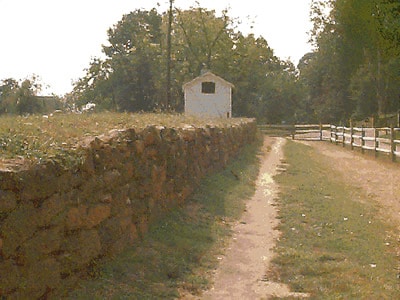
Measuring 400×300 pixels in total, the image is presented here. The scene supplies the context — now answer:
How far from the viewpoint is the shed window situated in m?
48.0

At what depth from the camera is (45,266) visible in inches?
197

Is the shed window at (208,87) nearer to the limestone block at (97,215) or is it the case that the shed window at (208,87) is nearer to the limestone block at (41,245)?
the limestone block at (97,215)

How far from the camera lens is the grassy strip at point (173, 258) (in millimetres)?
5938

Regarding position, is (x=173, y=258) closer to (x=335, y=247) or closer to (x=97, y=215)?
(x=97, y=215)

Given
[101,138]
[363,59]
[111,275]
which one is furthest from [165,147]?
[363,59]

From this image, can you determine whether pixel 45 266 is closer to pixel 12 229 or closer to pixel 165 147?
pixel 12 229

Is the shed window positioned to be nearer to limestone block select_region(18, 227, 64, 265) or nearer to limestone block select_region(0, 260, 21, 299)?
limestone block select_region(18, 227, 64, 265)

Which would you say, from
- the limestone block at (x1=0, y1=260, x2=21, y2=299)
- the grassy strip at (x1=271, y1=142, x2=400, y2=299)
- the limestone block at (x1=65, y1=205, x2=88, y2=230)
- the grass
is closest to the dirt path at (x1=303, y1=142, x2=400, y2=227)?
the grassy strip at (x1=271, y1=142, x2=400, y2=299)

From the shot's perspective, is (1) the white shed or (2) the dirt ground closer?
(2) the dirt ground

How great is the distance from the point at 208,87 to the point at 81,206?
4276cm

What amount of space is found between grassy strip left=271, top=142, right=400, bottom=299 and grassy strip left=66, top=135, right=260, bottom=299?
871mm

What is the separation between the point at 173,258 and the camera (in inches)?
282

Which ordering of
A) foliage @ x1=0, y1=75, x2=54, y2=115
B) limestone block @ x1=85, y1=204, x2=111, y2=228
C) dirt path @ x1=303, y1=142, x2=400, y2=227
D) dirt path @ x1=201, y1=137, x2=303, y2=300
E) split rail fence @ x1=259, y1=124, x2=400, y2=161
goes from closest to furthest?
limestone block @ x1=85, y1=204, x2=111, y2=228 < dirt path @ x1=201, y1=137, x2=303, y2=300 < dirt path @ x1=303, y1=142, x2=400, y2=227 < split rail fence @ x1=259, y1=124, x2=400, y2=161 < foliage @ x1=0, y1=75, x2=54, y2=115

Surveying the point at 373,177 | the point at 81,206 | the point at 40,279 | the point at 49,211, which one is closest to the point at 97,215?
the point at 81,206
